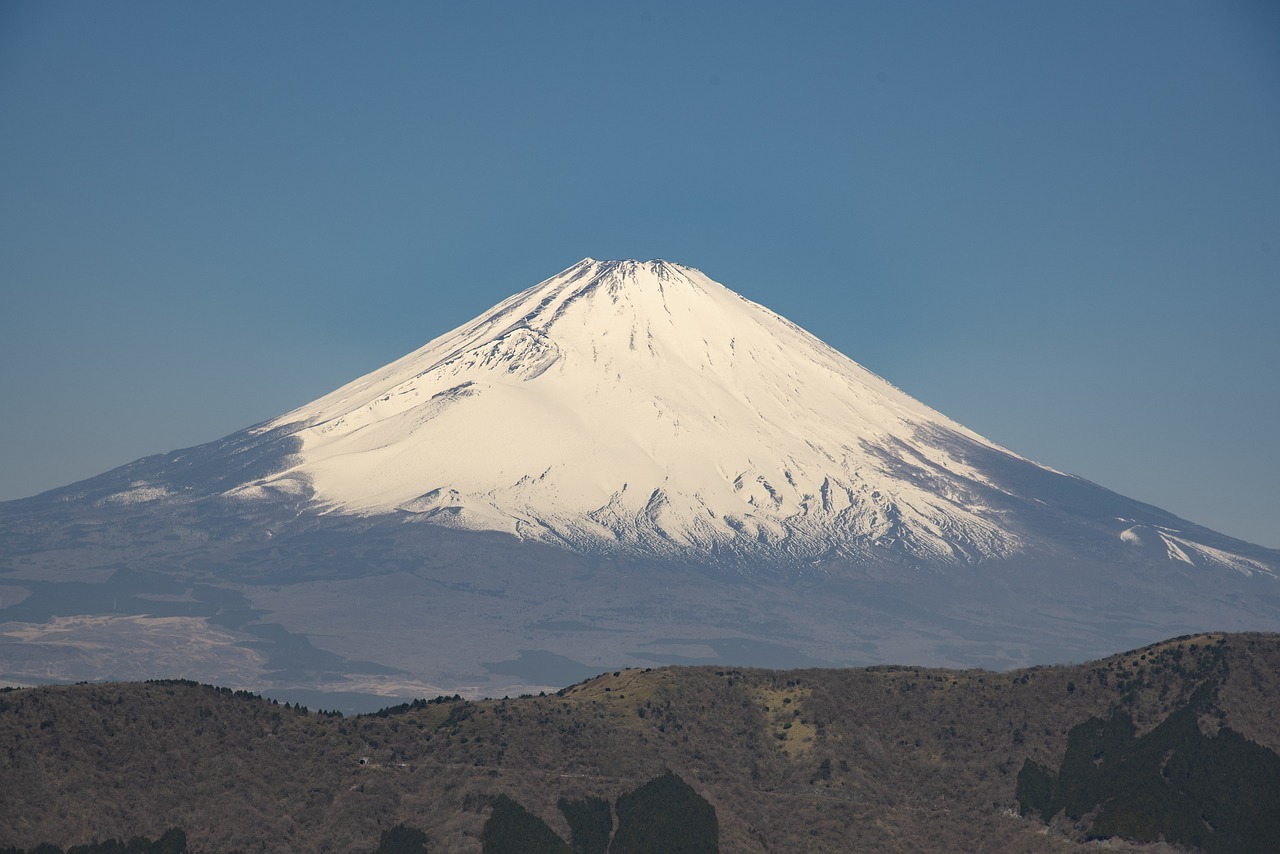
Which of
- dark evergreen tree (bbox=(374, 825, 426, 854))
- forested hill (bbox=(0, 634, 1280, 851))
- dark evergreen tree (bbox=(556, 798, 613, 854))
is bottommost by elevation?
dark evergreen tree (bbox=(374, 825, 426, 854))

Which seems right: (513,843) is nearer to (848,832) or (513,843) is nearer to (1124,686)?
(848,832)

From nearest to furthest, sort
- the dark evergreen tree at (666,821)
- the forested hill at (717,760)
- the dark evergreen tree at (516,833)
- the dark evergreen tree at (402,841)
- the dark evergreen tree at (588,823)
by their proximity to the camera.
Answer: the dark evergreen tree at (516,833) < the dark evergreen tree at (402,841) < the forested hill at (717,760) < the dark evergreen tree at (588,823) < the dark evergreen tree at (666,821)

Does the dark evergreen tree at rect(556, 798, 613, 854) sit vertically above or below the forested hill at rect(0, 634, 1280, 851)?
below

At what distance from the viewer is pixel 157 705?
430 feet

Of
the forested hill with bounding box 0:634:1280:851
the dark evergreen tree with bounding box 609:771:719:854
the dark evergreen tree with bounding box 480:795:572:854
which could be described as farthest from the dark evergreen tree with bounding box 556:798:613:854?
the dark evergreen tree with bounding box 480:795:572:854

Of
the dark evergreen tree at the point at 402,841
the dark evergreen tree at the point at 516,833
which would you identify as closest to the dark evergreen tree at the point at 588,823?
the dark evergreen tree at the point at 516,833

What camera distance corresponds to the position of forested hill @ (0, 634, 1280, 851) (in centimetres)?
11869

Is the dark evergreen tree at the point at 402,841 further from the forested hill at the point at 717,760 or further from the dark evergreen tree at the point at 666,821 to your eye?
the dark evergreen tree at the point at 666,821

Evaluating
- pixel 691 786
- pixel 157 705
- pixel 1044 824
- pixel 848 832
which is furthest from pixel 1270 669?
pixel 157 705

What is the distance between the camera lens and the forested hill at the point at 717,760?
119m

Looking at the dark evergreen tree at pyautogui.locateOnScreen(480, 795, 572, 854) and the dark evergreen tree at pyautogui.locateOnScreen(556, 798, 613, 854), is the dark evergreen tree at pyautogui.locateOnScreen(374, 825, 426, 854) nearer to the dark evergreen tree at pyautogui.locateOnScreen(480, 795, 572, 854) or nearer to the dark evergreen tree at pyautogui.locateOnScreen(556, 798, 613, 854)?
the dark evergreen tree at pyautogui.locateOnScreen(480, 795, 572, 854)

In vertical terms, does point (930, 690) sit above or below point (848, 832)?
A: above

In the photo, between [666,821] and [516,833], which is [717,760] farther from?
[516,833]

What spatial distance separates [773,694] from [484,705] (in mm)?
25555
